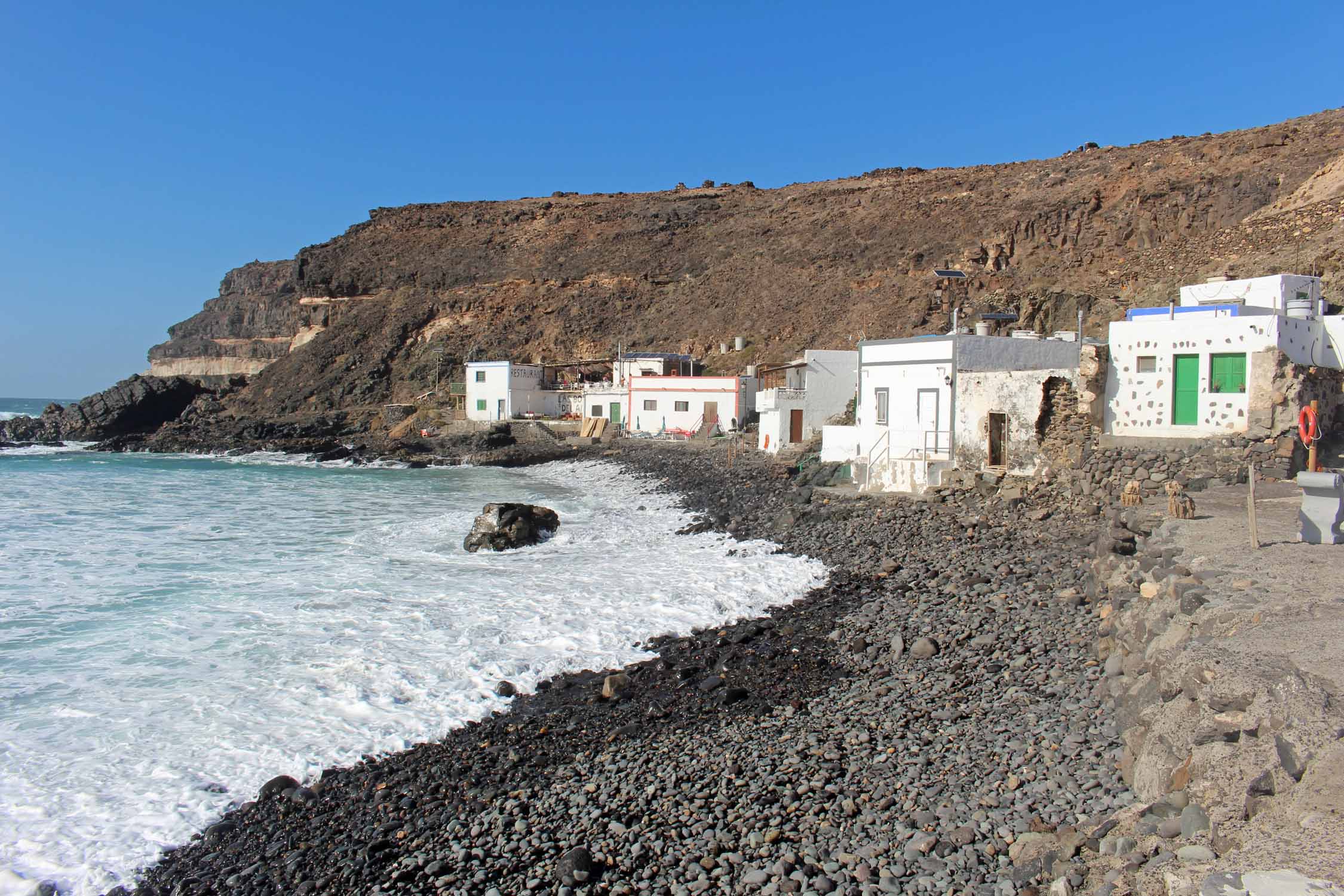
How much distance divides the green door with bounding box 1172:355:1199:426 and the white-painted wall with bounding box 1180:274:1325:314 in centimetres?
440

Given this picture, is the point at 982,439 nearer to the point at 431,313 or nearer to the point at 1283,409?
the point at 1283,409

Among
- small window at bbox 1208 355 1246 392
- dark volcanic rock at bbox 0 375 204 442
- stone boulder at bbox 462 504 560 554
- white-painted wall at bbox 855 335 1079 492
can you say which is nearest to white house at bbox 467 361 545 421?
dark volcanic rock at bbox 0 375 204 442

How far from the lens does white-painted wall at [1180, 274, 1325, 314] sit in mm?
18266

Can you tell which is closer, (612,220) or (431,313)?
(431,313)

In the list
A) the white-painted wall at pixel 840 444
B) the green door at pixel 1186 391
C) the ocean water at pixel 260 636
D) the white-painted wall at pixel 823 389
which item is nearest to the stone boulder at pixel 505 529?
the ocean water at pixel 260 636

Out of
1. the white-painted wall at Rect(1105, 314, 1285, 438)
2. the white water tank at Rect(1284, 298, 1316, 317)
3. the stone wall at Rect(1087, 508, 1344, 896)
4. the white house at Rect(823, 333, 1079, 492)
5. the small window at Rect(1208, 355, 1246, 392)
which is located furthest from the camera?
the white house at Rect(823, 333, 1079, 492)

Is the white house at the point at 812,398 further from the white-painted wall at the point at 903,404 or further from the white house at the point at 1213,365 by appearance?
the white house at the point at 1213,365

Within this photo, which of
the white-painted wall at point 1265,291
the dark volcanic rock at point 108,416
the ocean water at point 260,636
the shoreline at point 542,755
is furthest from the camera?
the dark volcanic rock at point 108,416

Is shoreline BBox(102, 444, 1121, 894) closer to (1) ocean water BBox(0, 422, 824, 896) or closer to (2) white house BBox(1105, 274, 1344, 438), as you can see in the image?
(1) ocean water BBox(0, 422, 824, 896)

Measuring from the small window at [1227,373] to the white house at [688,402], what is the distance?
25.1 meters

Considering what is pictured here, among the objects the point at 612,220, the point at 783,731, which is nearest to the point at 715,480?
the point at 783,731

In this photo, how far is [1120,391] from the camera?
50.3 ft

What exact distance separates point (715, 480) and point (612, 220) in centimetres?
4914

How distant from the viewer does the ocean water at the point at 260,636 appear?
23.8ft
